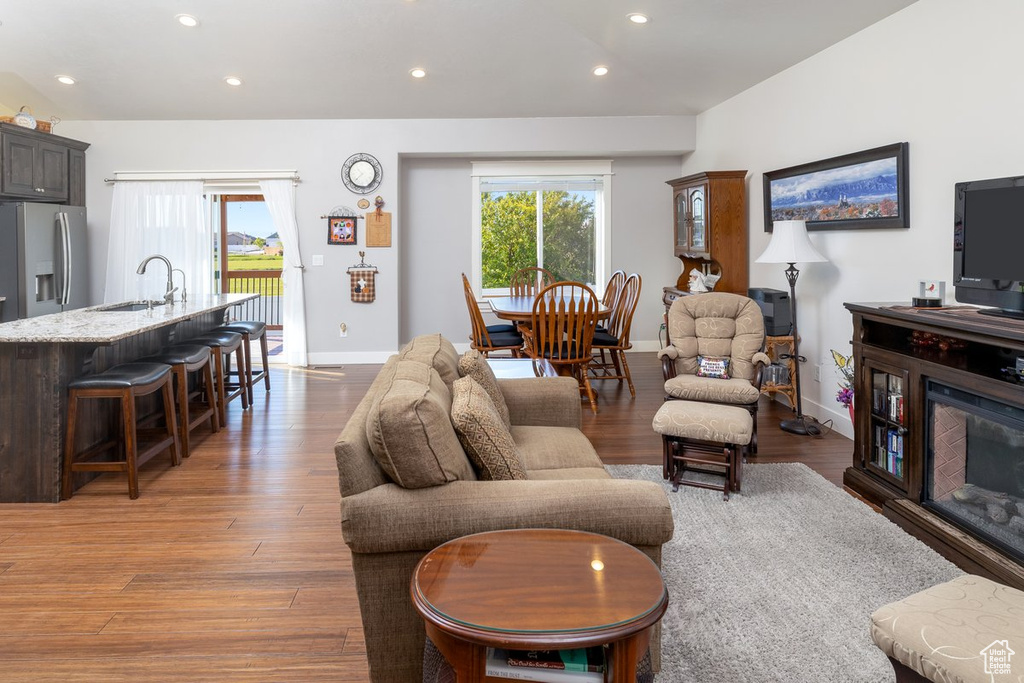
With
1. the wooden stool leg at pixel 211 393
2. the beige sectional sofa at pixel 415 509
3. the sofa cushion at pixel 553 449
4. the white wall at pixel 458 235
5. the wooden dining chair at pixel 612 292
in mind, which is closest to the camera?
the beige sectional sofa at pixel 415 509

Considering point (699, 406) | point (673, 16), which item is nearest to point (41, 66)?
point (673, 16)

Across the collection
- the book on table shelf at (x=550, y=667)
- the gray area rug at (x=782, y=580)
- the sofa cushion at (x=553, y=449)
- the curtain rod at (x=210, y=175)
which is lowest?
the gray area rug at (x=782, y=580)

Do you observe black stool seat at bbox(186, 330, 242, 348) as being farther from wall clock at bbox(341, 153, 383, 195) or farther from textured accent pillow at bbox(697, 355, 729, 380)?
textured accent pillow at bbox(697, 355, 729, 380)

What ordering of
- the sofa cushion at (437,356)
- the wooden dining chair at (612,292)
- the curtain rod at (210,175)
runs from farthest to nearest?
1. the curtain rod at (210,175)
2. the wooden dining chair at (612,292)
3. the sofa cushion at (437,356)

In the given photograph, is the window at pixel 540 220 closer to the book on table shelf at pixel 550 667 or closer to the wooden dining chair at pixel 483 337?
the wooden dining chair at pixel 483 337

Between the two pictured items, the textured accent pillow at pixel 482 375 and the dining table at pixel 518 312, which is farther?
the dining table at pixel 518 312

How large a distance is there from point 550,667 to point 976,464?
228cm

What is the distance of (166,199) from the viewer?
288 inches

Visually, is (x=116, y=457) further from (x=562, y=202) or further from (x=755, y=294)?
(x=562, y=202)

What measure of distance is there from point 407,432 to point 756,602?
4.69 ft

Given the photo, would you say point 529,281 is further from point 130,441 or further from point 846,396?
point 130,441

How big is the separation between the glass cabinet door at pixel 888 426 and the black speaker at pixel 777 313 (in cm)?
171

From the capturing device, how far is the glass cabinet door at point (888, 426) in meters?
3.23

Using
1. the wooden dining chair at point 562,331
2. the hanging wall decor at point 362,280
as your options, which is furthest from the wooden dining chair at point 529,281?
the wooden dining chair at point 562,331
